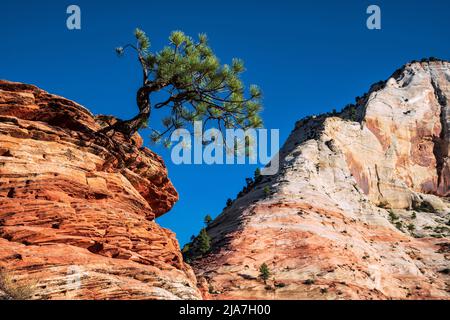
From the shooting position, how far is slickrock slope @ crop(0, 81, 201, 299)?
46.2 feet

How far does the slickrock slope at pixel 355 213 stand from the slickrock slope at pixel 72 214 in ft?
33.3

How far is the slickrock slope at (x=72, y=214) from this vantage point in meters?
14.1

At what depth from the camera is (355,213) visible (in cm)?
7888

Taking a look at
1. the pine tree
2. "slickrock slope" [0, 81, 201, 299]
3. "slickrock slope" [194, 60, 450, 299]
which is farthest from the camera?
the pine tree

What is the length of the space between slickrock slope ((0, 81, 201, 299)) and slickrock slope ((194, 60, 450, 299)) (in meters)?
10.2

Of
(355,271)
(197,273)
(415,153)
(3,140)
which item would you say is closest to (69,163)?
(3,140)

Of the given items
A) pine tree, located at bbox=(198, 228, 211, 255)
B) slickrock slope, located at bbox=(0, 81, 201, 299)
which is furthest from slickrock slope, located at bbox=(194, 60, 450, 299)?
slickrock slope, located at bbox=(0, 81, 201, 299)

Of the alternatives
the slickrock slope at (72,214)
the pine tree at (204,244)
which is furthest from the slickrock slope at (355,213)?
the slickrock slope at (72,214)

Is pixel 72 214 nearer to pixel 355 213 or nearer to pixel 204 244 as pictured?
pixel 204 244

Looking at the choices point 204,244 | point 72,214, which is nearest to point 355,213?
point 204,244

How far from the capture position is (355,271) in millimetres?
54812

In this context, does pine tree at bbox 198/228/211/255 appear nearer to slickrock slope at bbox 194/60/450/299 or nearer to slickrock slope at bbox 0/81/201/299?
slickrock slope at bbox 194/60/450/299

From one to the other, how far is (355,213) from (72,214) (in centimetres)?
6799
